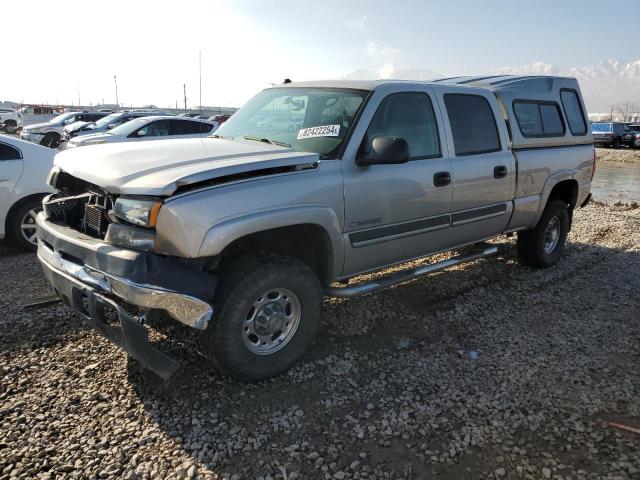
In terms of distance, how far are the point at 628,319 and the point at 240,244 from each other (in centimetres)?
375

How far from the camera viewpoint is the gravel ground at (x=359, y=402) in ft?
8.82

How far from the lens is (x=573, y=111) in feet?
20.3

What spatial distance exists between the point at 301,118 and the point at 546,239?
12.3 ft

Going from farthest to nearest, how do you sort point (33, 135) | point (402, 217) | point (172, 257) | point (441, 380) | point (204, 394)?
point (33, 135) → point (402, 217) → point (441, 380) → point (204, 394) → point (172, 257)

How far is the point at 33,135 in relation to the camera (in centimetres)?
2134

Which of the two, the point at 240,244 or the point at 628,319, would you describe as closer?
the point at 240,244

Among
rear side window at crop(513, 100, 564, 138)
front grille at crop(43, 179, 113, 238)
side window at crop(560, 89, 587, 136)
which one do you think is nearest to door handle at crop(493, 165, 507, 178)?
rear side window at crop(513, 100, 564, 138)

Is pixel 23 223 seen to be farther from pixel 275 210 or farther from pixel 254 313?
pixel 275 210

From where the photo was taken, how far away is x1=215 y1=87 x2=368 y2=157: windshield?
148 inches

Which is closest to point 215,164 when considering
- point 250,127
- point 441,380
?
point 250,127

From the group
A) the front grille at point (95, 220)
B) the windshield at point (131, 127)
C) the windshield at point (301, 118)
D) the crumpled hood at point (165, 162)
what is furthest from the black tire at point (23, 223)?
the windshield at point (131, 127)

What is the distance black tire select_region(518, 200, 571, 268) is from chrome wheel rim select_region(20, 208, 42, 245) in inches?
234

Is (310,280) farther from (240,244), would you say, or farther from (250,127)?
(250,127)

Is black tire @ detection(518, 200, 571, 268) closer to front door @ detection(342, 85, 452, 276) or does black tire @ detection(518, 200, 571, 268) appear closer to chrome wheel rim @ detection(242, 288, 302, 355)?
front door @ detection(342, 85, 452, 276)
